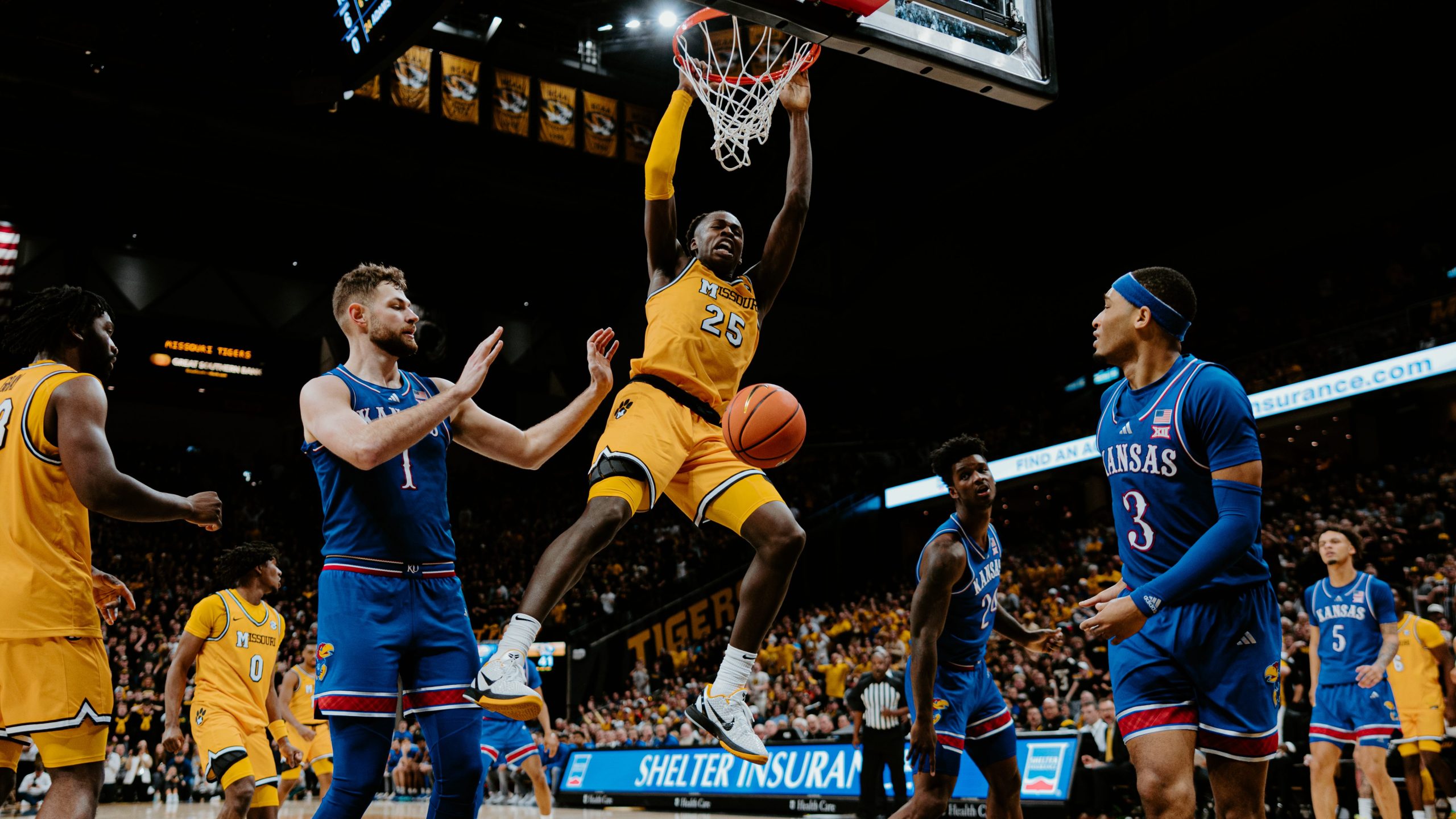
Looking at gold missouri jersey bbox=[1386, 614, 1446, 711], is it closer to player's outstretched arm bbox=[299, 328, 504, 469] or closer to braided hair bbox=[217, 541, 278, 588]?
player's outstretched arm bbox=[299, 328, 504, 469]

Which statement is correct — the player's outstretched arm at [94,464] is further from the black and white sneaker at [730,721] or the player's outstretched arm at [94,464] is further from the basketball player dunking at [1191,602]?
the basketball player dunking at [1191,602]

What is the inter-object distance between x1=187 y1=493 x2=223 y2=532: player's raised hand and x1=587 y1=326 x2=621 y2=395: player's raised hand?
1.50 meters

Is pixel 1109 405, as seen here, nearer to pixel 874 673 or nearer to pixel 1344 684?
pixel 1344 684

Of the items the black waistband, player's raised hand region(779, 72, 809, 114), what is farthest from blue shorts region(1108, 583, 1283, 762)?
player's raised hand region(779, 72, 809, 114)

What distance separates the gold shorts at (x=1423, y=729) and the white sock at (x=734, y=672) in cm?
720

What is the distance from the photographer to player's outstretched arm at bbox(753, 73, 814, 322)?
548cm

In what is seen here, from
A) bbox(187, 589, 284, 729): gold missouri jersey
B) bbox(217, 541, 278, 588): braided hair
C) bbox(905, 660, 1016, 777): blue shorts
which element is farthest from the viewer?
bbox(217, 541, 278, 588): braided hair

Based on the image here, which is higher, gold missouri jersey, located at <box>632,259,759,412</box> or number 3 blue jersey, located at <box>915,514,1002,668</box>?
gold missouri jersey, located at <box>632,259,759,412</box>

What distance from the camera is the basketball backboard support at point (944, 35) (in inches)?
215

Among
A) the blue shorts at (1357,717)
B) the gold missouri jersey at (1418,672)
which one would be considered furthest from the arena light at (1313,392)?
the blue shorts at (1357,717)

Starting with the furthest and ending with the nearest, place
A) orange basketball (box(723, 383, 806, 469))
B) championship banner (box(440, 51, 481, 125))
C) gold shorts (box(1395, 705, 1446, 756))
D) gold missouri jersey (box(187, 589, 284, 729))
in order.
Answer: championship banner (box(440, 51, 481, 125)) → gold shorts (box(1395, 705, 1446, 756)) → gold missouri jersey (box(187, 589, 284, 729)) → orange basketball (box(723, 383, 806, 469))

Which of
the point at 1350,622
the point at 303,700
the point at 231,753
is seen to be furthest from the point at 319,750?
the point at 1350,622

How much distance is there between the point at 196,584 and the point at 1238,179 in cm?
2369

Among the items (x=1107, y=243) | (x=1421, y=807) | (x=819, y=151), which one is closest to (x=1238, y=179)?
(x=1107, y=243)
